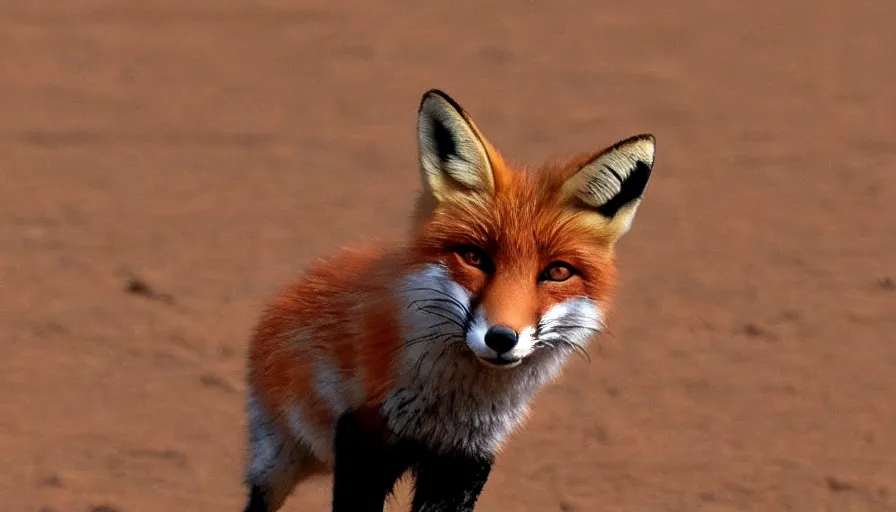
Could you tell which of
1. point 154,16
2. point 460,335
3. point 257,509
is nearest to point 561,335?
point 460,335

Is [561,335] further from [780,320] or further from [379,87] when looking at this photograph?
[379,87]

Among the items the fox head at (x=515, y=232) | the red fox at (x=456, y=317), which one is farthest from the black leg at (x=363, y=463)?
the fox head at (x=515, y=232)

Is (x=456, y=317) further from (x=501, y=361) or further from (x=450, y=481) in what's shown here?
(x=450, y=481)

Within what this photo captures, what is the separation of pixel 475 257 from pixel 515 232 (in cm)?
15

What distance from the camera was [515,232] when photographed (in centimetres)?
484

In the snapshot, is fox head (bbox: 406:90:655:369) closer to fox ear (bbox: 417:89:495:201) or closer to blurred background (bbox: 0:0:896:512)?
fox ear (bbox: 417:89:495:201)

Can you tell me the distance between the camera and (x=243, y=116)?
1344 cm

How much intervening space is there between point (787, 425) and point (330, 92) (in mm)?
6754

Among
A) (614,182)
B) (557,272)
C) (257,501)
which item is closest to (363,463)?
(257,501)

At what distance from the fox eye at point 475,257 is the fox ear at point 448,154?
9.0 inches

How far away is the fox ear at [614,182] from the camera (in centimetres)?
491

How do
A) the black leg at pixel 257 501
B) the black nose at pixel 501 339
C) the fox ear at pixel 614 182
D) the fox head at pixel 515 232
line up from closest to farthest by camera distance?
the black nose at pixel 501 339, the fox head at pixel 515 232, the fox ear at pixel 614 182, the black leg at pixel 257 501

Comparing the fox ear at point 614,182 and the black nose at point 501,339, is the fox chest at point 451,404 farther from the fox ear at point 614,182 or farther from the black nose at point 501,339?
the fox ear at point 614,182

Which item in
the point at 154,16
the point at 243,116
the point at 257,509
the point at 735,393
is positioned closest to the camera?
the point at 257,509
